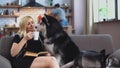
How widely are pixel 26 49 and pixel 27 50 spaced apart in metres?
0.02

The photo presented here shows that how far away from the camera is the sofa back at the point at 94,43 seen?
110 inches

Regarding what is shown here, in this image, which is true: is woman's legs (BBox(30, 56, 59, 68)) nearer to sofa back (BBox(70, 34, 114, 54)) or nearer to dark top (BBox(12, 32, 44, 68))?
dark top (BBox(12, 32, 44, 68))

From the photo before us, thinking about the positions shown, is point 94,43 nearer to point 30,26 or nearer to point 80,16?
point 30,26

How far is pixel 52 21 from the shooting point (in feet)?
8.90

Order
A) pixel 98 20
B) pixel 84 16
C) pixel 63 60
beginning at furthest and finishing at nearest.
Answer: pixel 84 16 < pixel 98 20 < pixel 63 60

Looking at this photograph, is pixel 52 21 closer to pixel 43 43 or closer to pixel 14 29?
pixel 43 43

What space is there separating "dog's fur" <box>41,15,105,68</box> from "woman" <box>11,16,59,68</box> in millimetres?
108

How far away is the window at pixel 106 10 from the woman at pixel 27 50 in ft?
10.5

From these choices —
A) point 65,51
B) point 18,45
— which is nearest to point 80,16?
point 65,51

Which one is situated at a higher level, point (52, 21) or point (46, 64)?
point (52, 21)

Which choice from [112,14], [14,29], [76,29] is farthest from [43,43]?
[76,29]

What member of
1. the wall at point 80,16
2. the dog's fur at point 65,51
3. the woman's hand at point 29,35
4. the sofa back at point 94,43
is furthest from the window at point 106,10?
the woman's hand at point 29,35

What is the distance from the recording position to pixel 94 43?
2.81 meters

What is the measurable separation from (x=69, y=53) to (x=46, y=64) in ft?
1.05
